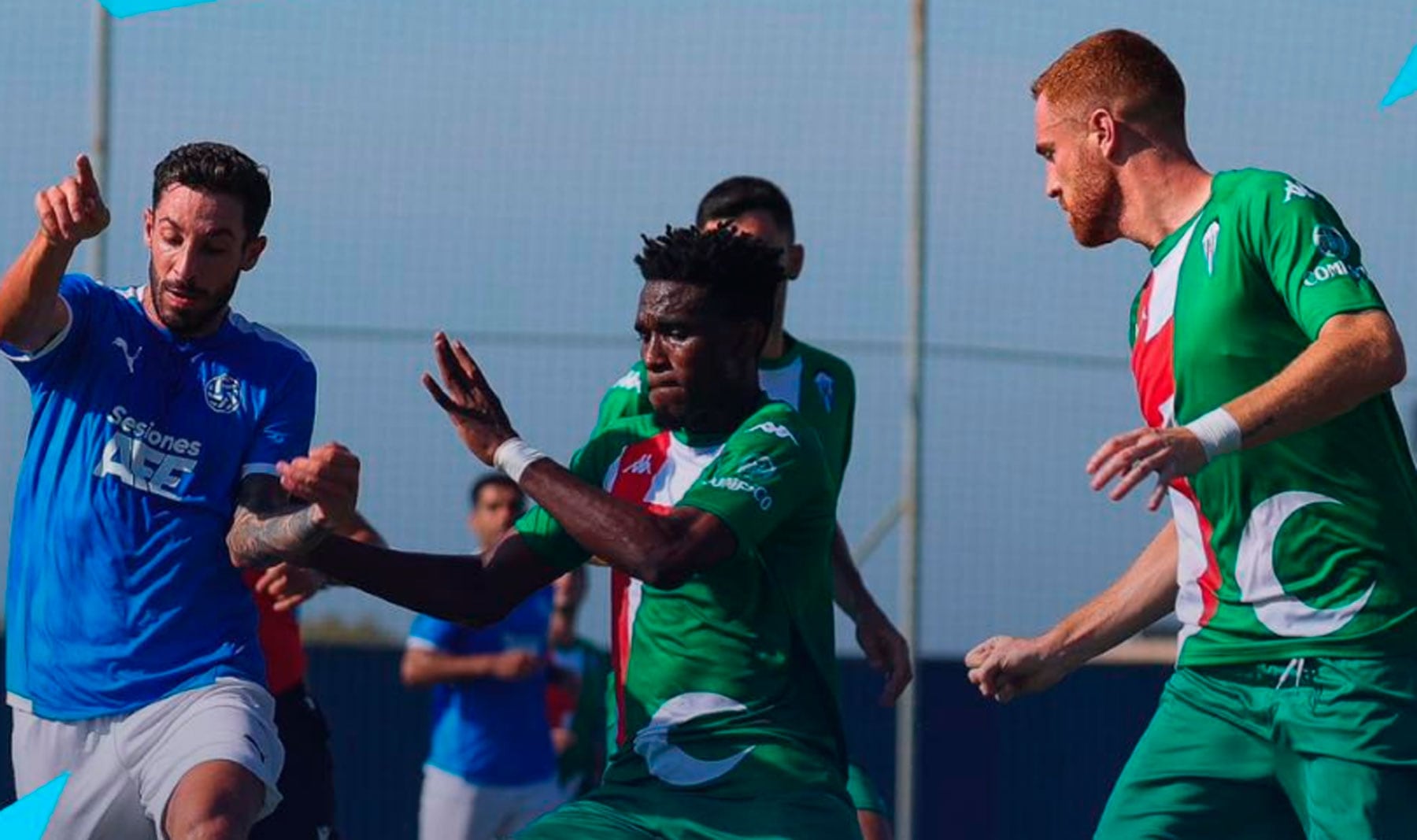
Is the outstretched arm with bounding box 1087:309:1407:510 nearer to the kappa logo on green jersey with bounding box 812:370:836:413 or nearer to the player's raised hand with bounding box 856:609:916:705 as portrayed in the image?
the player's raised hand with bounding box 856:609:916:705

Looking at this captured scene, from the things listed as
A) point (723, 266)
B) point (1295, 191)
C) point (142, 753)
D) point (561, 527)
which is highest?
point (1295, 191)

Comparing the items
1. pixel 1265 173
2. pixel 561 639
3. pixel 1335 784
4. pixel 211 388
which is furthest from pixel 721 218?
pixel 561 639

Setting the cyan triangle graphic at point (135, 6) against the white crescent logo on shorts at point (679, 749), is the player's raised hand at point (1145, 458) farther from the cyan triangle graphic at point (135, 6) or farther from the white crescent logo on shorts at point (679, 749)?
the cyan triangle graphic at point (135, 6)

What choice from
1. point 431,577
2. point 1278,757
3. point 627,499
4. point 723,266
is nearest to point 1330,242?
point 1278,757

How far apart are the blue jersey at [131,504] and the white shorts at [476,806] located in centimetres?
493

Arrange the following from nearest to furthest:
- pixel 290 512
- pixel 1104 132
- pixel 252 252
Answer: pixel 1104 132
pixel 290 512
pixel 252 252

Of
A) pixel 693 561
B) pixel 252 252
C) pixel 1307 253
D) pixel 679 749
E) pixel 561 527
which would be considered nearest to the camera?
pixel 1307 253

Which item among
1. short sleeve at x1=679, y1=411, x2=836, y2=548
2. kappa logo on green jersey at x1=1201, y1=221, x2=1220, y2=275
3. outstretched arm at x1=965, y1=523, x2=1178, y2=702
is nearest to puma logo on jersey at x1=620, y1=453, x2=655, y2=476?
short sleeve at x1=679, y1=411, x2=836, y2=548

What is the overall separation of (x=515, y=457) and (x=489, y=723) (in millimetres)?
5813

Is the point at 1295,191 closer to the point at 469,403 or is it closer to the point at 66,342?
the point at 469,403

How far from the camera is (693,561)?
211 inches

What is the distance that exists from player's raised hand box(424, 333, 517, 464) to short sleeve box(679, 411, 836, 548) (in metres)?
0.42

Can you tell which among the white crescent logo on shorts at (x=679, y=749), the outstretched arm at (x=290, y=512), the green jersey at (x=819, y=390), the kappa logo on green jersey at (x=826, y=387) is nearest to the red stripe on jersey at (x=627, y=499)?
the white crescent logo on shorts at (x=679, y=749)

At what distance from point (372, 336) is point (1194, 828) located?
23.9 ft
